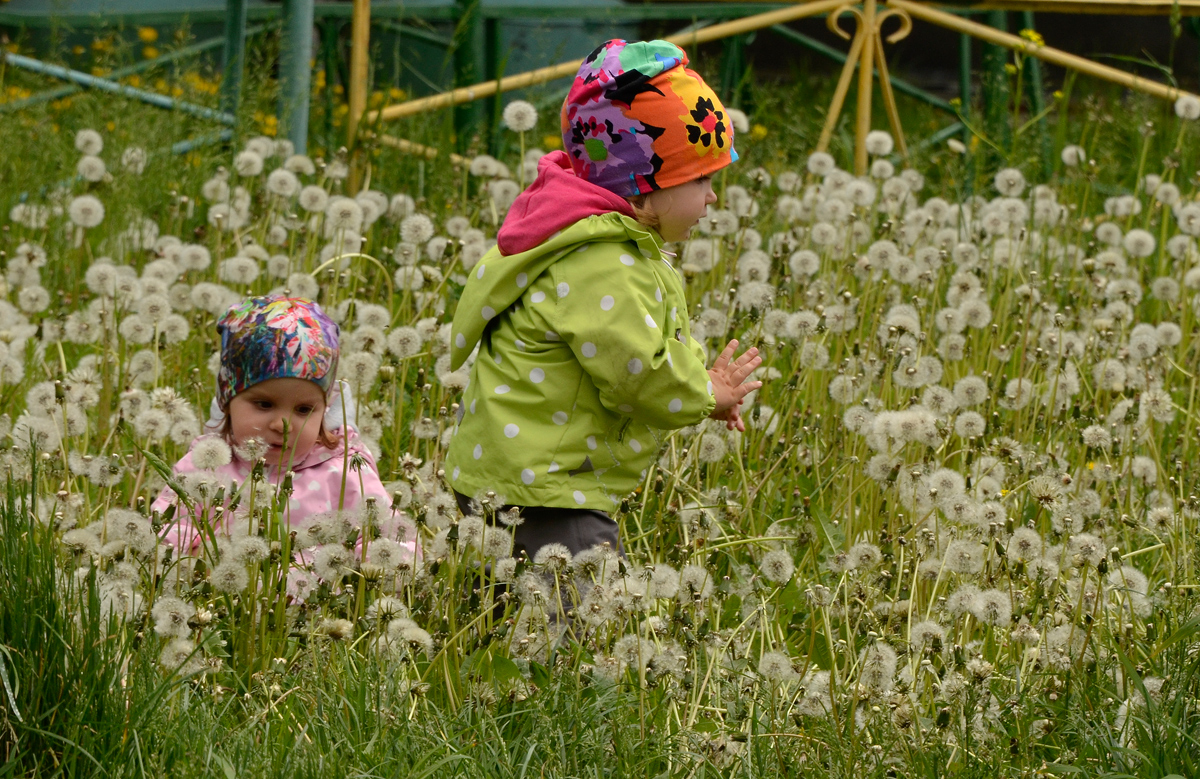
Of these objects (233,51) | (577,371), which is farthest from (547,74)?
(577,371)

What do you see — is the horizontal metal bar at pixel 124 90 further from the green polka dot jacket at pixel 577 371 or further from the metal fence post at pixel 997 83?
the metal fence post at pixel 997 83

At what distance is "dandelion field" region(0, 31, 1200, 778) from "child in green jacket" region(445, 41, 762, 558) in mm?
156

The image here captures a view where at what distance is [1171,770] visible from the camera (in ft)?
8.00

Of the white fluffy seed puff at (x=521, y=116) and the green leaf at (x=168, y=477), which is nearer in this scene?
the green leaf at (x=168, y=477)

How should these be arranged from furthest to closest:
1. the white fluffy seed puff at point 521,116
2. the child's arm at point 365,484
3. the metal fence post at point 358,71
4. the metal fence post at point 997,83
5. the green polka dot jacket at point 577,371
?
the metal fence post at point 997,83
the metal fence post at point 358,71
the white fluffy seed puff at point 521,116
the child's arm at point 365,484
the green polka dot jacket at point 577,371

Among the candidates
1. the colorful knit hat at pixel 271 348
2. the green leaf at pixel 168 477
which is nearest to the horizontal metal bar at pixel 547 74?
the colorful knit hat at pixel 271 348

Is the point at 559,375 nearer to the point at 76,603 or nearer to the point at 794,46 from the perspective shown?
the point at 76,603

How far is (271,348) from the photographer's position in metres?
3.44

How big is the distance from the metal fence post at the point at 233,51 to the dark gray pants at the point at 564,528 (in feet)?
11.5

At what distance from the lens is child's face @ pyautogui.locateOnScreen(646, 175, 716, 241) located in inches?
129

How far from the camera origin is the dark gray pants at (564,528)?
328cm

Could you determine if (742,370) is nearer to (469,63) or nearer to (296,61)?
(296,61)

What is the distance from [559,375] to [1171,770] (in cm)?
145

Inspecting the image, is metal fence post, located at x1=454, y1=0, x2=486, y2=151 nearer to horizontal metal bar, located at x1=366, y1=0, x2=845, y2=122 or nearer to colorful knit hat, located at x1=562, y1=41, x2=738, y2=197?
horizontal metal bar, located at x1=366, y1=0, x2=845, y2=122
